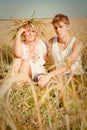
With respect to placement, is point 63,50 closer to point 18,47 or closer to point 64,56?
point 64,56

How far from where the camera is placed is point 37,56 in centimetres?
267

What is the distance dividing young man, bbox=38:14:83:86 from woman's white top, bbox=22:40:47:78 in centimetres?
6

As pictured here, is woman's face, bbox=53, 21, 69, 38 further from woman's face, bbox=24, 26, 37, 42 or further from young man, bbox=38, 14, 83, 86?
woman's face, bbox=24, 26, 37, 42

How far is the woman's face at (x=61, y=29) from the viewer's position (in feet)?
8.82

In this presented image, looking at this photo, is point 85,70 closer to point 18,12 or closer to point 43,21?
→ point 43,21

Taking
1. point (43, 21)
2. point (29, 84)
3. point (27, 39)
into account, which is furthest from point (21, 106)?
point (43, 21)

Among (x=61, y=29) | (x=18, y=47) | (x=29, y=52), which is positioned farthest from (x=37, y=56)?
(x=61, y=29)

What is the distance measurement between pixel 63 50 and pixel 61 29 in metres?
0.20

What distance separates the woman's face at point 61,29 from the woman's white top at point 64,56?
0.21ft

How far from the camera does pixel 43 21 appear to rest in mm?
2680

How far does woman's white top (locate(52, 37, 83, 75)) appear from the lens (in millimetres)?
2639

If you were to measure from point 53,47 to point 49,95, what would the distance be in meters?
0.45

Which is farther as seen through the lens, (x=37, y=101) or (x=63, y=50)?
(x=63, y=50)

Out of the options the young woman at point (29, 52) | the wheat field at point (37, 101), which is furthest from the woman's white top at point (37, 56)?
the wheat field at point (37, 101)
